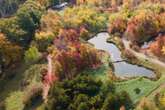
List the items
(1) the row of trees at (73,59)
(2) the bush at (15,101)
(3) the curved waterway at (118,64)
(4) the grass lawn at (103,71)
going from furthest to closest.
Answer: (3) the curved waterway at (118,64)
(1) the row of trees at (73,59)
(4) the grass lawn at (103,71)
(2) the bush at (15,101)

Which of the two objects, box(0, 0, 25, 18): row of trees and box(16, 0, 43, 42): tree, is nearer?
box(16, 0, 43, 42): tree

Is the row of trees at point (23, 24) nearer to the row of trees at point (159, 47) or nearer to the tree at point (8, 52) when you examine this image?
the tree at point (8, 52)

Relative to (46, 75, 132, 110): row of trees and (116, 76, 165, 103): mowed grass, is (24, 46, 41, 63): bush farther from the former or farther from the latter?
(116, 76, 165, 103): mowed grass

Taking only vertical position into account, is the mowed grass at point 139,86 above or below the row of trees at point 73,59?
below

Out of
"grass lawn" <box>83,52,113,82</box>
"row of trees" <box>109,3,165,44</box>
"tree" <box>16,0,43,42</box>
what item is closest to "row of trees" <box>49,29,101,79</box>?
"grass lawn" <box>83,52,113,82</box>

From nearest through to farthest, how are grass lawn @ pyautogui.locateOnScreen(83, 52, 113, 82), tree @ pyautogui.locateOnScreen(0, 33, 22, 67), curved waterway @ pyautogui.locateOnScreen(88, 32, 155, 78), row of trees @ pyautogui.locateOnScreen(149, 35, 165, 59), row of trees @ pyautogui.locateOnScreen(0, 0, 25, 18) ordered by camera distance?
1. grass lawn @ pyautogui.locateOnScreen(83, 52, 113, 82)
2. curved waterway @ pyautogui.locateOnScreen(88, 32, 155, 78)
3. row of trees @ pyautogui.locateOnScreen(149, 35, 165, 59)
4. tree @ pyautogui.locateOnScreen(0, 33, 22, 67)
5. row of trees @ pyautogui.locateOnScreen(0, 0, 25, 18)

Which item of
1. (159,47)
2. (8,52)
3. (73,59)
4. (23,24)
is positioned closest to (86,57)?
(73,59)

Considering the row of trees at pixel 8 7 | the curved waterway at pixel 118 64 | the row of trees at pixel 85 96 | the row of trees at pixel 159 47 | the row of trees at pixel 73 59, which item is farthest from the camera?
the row of trees at pixel 8 7

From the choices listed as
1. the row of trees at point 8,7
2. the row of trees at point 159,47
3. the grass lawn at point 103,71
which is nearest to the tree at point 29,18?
the row of trees at point 8,7

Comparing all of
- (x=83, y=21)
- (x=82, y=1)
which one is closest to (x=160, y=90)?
(x=83, y=21)
